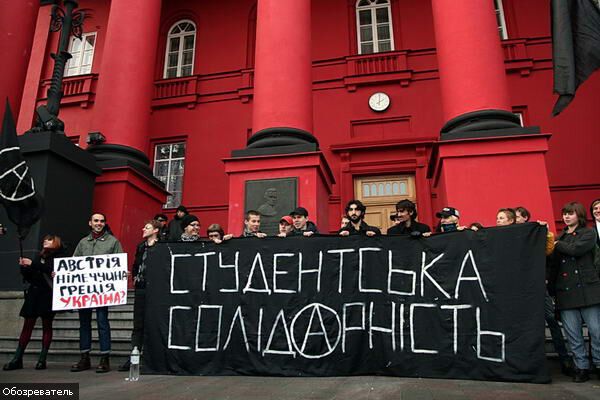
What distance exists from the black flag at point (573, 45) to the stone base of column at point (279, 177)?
144 inches

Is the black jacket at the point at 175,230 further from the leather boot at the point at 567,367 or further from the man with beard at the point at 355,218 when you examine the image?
the leather boot at the point at 567,367

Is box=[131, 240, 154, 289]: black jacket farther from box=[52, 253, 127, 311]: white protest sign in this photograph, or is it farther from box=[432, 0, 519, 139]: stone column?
box=[432, 0, 519, 139]: stone column

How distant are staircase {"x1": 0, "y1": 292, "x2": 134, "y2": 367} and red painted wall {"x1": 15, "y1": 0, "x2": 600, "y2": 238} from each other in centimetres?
617

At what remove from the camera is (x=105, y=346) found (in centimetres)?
524

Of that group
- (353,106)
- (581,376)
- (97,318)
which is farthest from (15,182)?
(353,106)

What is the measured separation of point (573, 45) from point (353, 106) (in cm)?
802

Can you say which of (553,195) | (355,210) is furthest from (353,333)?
(553,195)

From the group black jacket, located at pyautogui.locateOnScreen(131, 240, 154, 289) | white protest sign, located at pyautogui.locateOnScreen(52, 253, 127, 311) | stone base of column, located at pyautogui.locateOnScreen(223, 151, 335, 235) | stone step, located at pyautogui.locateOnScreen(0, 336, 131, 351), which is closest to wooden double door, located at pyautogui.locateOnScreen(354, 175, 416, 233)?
stone base of column, located at pyautogui.locateOnScreen(223, 151, 335, 235)

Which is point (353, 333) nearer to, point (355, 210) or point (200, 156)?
point (355, 210)

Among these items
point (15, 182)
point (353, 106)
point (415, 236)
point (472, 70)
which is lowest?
point (415, 236)

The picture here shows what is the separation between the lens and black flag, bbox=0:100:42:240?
575 centimetres

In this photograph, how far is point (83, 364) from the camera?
5246mm

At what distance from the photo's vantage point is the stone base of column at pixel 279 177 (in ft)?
24.1

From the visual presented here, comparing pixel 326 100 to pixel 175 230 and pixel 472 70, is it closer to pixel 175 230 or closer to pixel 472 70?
pixel 472 70
